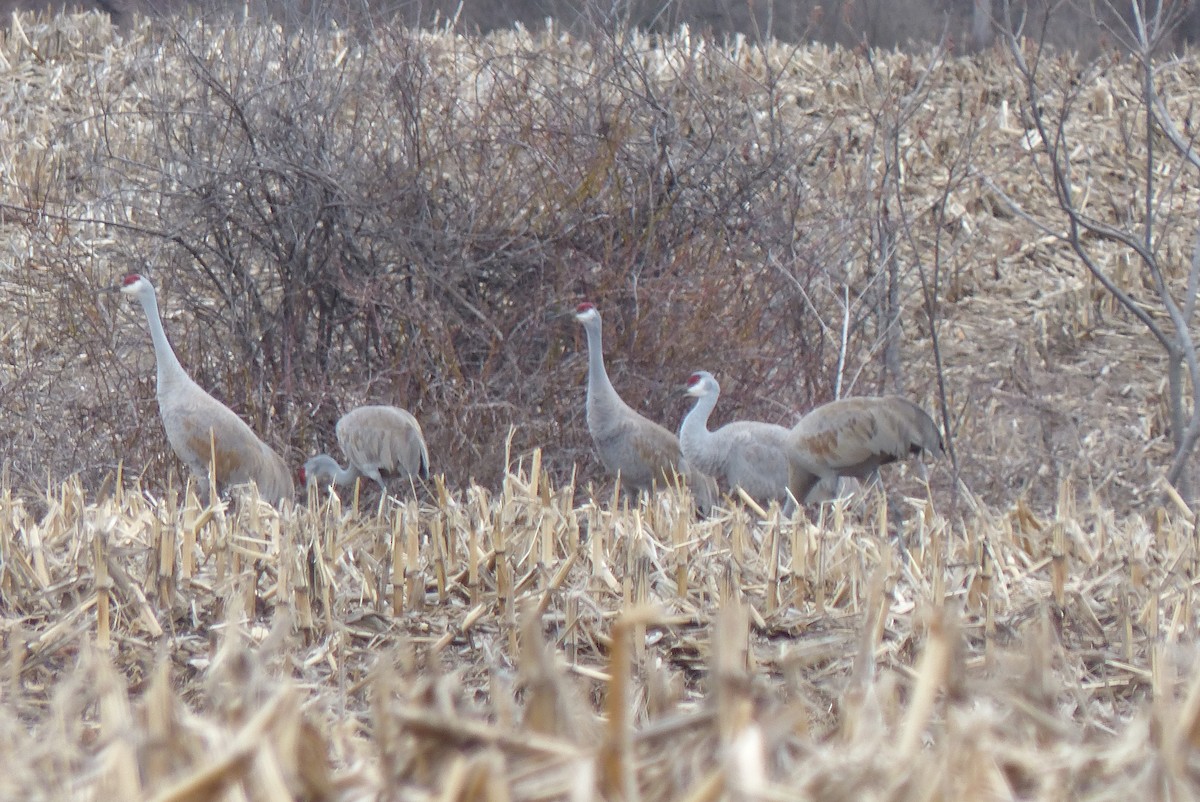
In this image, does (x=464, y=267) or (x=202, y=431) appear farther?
(x=464, y=267)

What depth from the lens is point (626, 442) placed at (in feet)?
21.6

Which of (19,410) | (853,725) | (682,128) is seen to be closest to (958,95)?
(682,128)

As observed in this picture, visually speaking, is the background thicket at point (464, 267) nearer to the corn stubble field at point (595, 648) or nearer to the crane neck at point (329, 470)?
the corn stubble field at point (595, 648)

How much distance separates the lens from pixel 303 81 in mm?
7059

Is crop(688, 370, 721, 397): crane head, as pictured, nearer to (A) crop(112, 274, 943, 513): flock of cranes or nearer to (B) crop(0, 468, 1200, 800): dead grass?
Answer: (A) crop(112, 274, 943, 513): flock of cranes

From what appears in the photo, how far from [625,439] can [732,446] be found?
1.61 ft

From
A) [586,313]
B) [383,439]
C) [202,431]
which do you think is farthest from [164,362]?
[586,313]

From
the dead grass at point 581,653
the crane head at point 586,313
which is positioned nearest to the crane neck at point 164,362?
the crane head at point 586,313

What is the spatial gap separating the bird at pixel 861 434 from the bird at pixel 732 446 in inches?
3.5

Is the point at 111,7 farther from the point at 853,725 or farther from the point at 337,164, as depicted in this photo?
the point at 853,725

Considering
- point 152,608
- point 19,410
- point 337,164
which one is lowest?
point 19,410

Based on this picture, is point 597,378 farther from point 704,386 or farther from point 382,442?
point 382,442

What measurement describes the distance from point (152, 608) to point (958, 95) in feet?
39.0

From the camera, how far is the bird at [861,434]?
6105 millimetres
